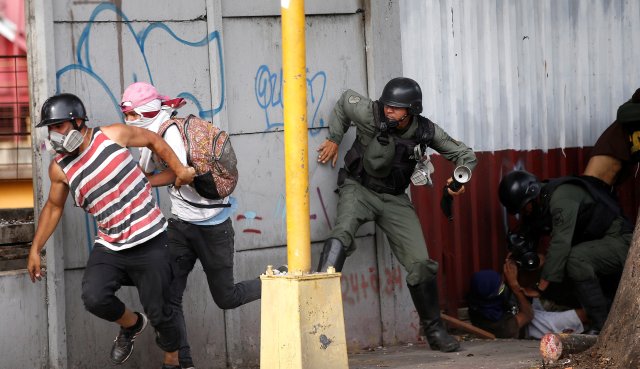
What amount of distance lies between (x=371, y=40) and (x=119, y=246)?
2.64m

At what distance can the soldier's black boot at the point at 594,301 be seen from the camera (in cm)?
845

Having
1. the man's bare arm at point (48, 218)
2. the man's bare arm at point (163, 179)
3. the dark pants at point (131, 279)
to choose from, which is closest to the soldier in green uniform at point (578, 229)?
the man's bare arm at point (163, 179)

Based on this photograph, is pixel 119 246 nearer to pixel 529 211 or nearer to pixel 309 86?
pixel 309 86

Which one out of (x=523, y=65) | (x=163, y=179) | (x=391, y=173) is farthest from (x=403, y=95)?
(x=523, y=65)

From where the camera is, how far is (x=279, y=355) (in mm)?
5887

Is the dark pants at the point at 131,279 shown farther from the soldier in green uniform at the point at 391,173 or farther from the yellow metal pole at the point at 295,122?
the soldier in green uniform at the point at 391,173

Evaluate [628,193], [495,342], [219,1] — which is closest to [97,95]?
[219,1]

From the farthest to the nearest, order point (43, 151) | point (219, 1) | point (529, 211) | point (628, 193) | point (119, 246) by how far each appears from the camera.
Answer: point (628, 193), point (529, 211), point (219, 1), point (43, 151), point (119, 246)

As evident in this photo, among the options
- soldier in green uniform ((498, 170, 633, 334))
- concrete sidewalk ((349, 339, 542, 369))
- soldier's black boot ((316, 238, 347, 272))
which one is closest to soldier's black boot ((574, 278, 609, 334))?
soldier in green uniform ((498, 170, 633, 334))

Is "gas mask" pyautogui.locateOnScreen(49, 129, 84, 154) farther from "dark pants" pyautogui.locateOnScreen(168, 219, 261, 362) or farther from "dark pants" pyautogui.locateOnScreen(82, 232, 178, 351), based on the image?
"dark pants" pyautogui.locateOnScreen(168, 219, 261, 362)

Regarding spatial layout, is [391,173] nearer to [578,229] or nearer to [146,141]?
[578,229]

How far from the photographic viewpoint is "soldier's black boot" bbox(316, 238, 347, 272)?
752cm

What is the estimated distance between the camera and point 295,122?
5.74 metres

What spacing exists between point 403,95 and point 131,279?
2164 millimetres
